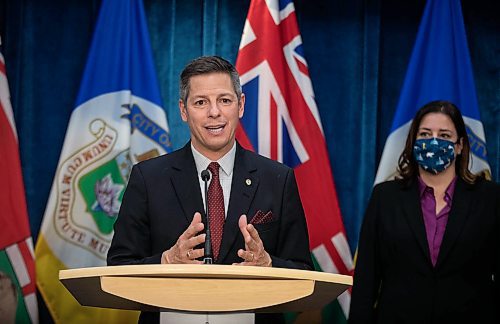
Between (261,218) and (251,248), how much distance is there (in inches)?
16.0

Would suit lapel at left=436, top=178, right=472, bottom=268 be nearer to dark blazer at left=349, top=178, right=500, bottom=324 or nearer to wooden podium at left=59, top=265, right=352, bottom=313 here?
dark blazer at left=349, top=178, right=500, bottom=324

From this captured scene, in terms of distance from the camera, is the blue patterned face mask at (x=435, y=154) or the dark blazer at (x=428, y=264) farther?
the blue patterned face mask at (x=435, y=154)

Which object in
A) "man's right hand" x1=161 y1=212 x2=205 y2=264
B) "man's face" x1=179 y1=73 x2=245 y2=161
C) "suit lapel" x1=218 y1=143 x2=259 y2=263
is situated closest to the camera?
"man's right hand" x1=161 y1=212 x2=205 y2=264

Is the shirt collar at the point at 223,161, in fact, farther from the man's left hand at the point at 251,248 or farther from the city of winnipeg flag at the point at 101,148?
the city of winnipeg flag at the point at 101,148

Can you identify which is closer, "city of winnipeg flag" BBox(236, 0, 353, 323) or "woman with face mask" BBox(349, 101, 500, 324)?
"woman with face mask" BBox(349, 101, 500, 324)

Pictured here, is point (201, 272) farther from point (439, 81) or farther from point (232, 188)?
point (439, 81)

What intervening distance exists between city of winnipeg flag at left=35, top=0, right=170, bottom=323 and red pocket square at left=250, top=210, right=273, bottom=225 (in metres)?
1.70

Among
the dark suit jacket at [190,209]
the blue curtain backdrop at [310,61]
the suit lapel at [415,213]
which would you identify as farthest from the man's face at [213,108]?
the blue curtain backdrop at [310,61]

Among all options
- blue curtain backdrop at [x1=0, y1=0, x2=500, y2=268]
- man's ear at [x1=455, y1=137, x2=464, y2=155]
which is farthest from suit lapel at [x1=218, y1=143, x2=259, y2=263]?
blue curtain backdrop at [x1=0, y1=0, x2=500, y2=268]

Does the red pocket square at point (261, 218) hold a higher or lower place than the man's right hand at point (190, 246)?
higher

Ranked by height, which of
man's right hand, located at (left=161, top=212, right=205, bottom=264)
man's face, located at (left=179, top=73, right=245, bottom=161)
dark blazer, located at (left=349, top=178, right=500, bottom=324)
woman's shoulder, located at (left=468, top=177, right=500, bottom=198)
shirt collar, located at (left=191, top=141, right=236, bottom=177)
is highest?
man's face, located at (left=179, top=73, right=245, bottom=161)

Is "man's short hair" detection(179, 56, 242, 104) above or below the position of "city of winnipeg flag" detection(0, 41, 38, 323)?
above

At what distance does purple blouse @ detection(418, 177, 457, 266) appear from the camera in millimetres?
3031

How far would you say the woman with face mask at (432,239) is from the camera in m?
2.98
